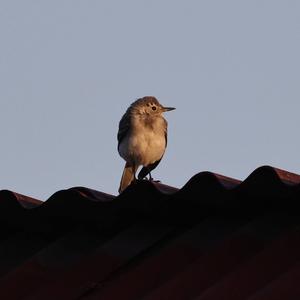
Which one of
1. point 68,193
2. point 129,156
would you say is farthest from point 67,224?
point 129,156

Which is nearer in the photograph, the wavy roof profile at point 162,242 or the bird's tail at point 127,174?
the wavy roof profile at point 162,242

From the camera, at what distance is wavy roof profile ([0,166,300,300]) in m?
5.32

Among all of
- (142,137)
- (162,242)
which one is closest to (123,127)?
(142,137)

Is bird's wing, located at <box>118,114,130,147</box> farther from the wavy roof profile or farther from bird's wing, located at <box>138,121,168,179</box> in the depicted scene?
the wavy roof profile

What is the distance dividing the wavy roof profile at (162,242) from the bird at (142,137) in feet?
22.2

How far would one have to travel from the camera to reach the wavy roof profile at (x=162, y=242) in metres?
5.32

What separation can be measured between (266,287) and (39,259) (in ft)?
5.23

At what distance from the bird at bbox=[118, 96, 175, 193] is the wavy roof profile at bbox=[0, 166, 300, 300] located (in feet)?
22.2

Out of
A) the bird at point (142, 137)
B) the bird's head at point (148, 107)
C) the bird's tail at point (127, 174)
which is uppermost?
the bird's head at point (148, 107)

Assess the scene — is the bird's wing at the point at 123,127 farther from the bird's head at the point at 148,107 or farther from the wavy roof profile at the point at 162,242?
the wavy roof profile at the point at 162,242

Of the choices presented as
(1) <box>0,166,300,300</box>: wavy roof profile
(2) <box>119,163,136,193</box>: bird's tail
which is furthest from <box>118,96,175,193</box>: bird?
(1) <box>0,166,300,300</box>: wavy roof profile

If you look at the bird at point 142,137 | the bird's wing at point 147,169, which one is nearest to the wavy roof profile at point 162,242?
the bird at point 142,137

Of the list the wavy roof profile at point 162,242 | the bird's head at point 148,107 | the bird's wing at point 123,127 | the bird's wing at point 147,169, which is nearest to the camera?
the wavy roof profile at point 162,242

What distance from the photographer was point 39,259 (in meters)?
6.09
